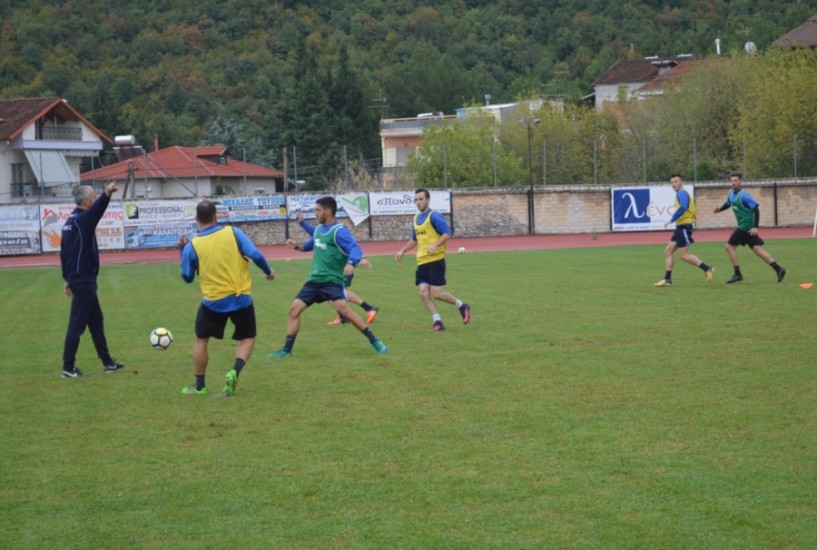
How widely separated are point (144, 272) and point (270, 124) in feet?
218

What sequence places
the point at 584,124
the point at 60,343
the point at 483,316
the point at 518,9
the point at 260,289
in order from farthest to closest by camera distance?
A: 1. the point at 518,9
2. the point at 584,124
3. the point at 260,289
4. the point at 483,316
5. the point at 60,343

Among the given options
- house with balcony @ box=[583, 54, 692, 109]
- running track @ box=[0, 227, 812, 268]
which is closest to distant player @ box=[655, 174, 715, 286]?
running track @ box=[0, 227, 812, 268]

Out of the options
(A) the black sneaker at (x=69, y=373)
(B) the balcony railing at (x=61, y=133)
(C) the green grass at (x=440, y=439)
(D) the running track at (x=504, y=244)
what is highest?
(B) the balcony railing at (x=61, y=133)

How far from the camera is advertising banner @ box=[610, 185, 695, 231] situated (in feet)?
146

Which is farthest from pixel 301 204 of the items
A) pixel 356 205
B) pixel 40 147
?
pixel 40 147

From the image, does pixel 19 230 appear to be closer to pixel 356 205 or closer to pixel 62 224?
pixel 62 224

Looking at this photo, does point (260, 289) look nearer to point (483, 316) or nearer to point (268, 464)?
point (483, 316)

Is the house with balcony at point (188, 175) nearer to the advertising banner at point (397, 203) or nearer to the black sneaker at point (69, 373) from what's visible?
the advertising banner at point (397, 203)

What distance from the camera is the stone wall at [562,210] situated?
1777 inches

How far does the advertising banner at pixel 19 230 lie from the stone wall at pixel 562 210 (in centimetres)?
958

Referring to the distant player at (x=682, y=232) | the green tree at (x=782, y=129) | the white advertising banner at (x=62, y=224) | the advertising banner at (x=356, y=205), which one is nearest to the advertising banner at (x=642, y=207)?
the green tree at (x=782, y=129)

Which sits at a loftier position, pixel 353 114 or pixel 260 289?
→ pixel 353 114

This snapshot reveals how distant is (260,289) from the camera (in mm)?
23719

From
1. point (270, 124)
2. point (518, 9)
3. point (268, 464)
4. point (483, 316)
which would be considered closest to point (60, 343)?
point (483, 316)
